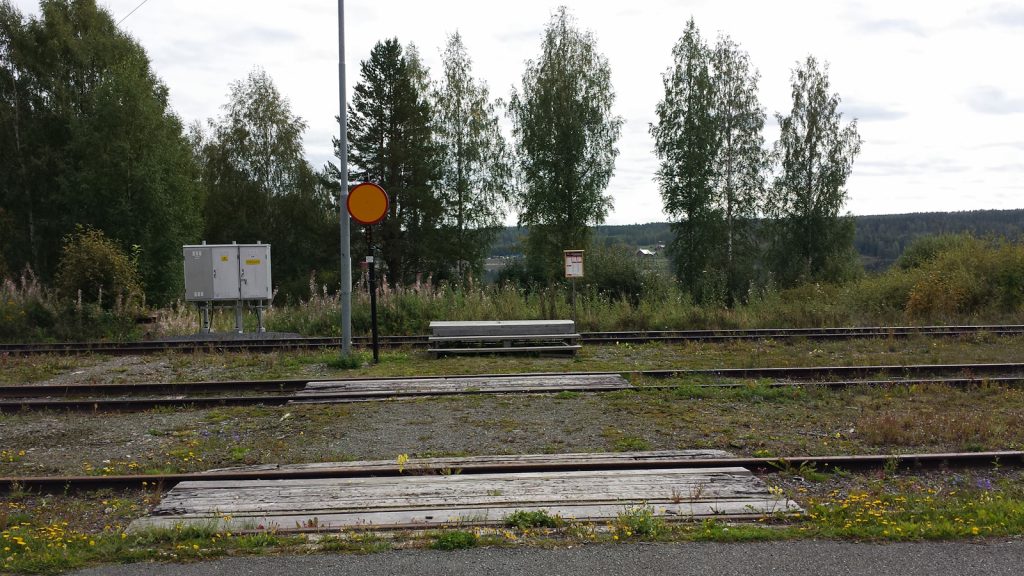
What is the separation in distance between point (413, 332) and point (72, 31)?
Answer: 31.2 meters

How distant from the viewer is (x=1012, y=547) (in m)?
4.82

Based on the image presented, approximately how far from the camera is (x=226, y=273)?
16.8 m

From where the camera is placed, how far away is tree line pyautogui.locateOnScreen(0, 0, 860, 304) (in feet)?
116

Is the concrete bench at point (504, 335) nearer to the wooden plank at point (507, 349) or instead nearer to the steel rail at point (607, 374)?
the wooden plank at point (507, 349)

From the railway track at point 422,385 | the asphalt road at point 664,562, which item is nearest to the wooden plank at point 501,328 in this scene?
the railway track at point 422,385

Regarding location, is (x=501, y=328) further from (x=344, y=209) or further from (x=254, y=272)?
(x=254, y=272)

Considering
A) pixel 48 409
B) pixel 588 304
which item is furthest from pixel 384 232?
pixel 48 409

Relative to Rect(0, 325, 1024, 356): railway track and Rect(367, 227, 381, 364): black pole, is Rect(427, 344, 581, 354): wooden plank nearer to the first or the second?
Rect(367, 227, 381, 364): black pole

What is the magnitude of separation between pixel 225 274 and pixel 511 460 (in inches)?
475

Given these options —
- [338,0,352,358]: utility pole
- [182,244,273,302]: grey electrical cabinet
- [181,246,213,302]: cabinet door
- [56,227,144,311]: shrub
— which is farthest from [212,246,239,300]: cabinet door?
[338,0,352,358]: utility pole

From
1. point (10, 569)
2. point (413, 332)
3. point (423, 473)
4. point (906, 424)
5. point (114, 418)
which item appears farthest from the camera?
point (413, 332)

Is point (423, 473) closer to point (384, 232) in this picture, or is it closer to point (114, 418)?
point (114, 418)

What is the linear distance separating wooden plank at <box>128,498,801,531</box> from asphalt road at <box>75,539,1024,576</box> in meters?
0.50

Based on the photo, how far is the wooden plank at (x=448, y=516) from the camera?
5297 mm
